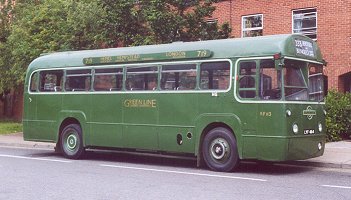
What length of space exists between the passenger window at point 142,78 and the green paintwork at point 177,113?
0.58 feet

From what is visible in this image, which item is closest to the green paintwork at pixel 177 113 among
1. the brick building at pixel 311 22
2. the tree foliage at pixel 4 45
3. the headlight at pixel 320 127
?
the headlight at pixel 320 127

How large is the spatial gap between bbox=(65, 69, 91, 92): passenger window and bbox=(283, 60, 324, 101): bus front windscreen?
19.3 feet

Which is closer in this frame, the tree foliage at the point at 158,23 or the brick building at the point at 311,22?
the tree foliage at the point at 158,23

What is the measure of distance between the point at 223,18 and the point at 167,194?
53.6 feet

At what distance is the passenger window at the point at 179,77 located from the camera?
498 inches

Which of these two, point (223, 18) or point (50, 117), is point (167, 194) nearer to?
point (50, 117)

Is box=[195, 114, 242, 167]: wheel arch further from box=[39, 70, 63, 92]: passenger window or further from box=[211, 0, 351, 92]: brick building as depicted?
box=[211, 0, 351, 92]: brick building

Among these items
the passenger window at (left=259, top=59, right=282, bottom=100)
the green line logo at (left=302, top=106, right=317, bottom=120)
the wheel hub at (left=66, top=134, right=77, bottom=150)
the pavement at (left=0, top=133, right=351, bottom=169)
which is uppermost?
the passenger window at (left=259, top=59, right=282, bottom=100)

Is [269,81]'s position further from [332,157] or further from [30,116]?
[30,116]

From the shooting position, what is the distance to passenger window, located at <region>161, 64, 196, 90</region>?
12.6 metres

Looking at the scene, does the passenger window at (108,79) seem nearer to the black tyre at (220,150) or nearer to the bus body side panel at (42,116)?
the bus body side panel at (42,116)

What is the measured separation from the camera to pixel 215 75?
40.2 feet

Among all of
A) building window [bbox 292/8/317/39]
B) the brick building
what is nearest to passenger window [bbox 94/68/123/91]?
the brick building

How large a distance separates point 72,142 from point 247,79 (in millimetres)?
6023
